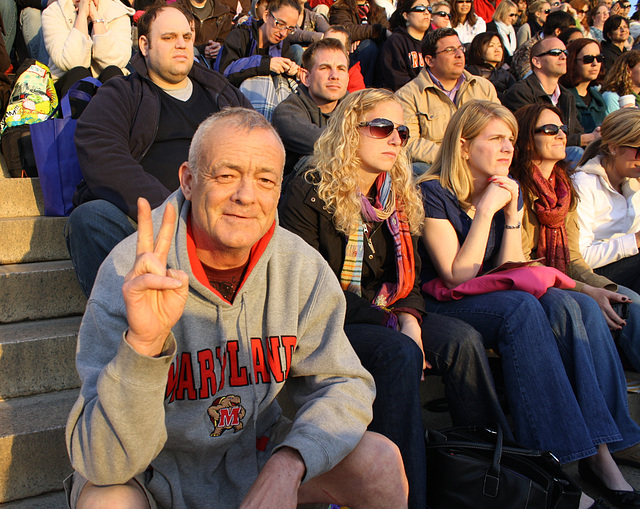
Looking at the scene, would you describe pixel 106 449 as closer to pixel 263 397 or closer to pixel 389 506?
pixel 263 397

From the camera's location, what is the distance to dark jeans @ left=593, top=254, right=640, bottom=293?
3.91 metres

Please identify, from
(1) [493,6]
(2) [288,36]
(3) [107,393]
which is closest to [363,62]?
(2) [288,36]

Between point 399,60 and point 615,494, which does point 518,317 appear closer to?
point 615,494

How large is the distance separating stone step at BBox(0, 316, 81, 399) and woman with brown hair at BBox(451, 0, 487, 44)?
22.2 ft

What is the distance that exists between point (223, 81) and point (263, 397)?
8.22 feet

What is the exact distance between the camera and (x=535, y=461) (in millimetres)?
2338

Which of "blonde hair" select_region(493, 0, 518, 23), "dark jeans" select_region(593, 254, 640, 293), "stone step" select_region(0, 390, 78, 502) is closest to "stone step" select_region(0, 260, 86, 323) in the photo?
"stone step" select_region(0, 390, 78, 502)

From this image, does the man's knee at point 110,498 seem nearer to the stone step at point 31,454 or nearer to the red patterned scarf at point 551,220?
the stone step at point 31,454

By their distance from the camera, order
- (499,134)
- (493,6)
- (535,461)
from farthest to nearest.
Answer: (493,6)
(499,134)
(535,461)

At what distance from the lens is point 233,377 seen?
1877 mm

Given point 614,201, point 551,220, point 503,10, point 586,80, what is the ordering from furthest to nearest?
point 503,10 < point 586,80 < point 614,201 < point 551,220

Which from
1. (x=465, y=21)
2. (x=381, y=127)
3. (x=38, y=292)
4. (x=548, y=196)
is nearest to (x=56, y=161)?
(x=38, y=292)

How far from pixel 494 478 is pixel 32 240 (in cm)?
271

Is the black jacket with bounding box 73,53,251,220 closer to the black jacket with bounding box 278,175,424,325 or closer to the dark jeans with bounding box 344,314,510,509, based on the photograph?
the black jacket with bounding box 278,175,424,325
